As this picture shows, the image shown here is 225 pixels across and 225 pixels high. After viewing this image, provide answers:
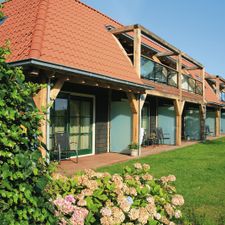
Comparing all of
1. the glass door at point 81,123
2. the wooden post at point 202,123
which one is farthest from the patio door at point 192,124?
the glass door at point 81,123

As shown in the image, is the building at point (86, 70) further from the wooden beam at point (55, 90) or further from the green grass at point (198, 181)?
the green grass at point (198, 181)

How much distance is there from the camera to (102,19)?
12.8 metres

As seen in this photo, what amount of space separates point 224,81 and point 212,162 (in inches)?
650

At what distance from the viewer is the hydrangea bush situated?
8.05ft

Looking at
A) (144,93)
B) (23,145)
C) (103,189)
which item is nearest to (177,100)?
(144,93)

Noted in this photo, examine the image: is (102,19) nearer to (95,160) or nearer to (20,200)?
(95,160)

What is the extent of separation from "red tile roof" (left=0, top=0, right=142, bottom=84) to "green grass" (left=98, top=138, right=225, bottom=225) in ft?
9.53

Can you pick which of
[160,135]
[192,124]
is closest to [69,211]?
[160,135]

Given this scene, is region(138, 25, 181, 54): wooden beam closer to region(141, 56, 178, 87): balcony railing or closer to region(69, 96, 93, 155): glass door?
region(141, 56, 178, 87): balcony railing

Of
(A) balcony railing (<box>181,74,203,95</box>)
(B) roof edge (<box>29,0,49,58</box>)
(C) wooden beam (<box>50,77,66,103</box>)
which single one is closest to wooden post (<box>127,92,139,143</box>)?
(C) wooden beam (<box>50,77,66,103</box>)

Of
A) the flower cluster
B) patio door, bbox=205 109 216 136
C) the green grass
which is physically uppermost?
patio door, bbox=205 109 216 136

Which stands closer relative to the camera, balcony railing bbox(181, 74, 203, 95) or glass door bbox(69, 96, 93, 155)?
glass door bbox(69, 96, 93, 155)

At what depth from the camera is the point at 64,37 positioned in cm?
870

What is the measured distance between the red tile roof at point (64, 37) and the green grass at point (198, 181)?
2904mm
